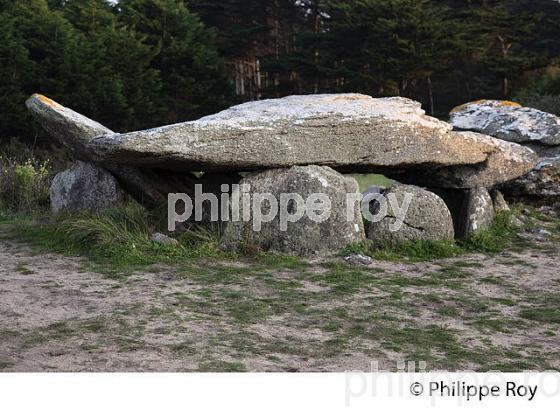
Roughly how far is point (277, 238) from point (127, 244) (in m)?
1.88

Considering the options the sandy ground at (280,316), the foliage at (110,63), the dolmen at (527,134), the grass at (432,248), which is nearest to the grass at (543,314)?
the sandy ground at (280,316)

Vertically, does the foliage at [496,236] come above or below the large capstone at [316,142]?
below

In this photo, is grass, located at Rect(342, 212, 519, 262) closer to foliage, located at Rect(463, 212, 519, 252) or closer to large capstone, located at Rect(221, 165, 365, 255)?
foliage, located at Rect(463, 212, 519, 252)

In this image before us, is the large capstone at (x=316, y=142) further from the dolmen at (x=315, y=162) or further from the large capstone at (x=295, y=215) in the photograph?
the large capstone at (x=295, y=215)

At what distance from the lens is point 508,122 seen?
11375mm

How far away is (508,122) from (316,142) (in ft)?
14.9

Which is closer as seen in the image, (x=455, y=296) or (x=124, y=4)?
(x=455, y=296)

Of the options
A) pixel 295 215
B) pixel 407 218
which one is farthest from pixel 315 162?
pixel 407 218

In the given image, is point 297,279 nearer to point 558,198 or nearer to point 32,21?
point 558,198

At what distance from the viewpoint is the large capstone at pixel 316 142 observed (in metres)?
8.09

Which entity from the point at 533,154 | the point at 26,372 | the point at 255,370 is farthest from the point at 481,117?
the point at 26,372

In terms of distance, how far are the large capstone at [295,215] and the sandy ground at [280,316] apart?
529mm

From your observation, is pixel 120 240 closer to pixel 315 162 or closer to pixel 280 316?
pixel 315 162

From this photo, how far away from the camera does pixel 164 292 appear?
6.57m
